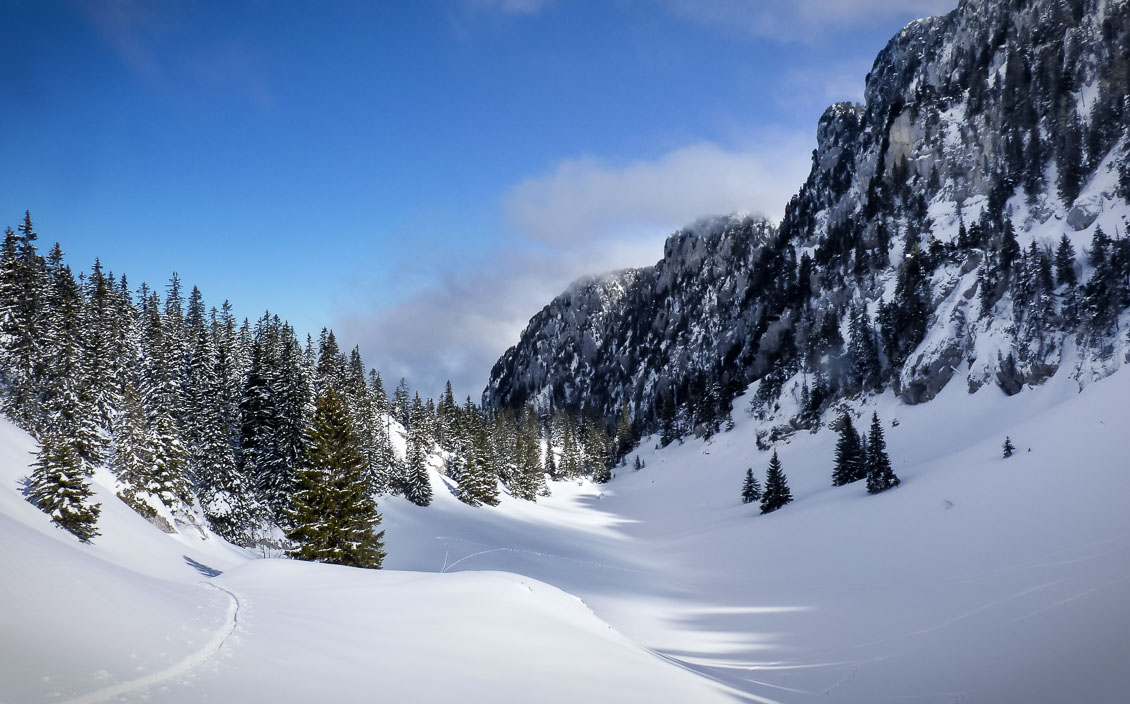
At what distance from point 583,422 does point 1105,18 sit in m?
131

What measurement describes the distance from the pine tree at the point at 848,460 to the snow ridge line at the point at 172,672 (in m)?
53.8

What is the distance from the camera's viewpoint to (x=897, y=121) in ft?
331

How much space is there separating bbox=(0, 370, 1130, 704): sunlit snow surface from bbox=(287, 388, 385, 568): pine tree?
3.96 meters

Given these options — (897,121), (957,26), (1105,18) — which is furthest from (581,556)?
(957,26)

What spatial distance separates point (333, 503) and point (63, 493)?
858 centimetres

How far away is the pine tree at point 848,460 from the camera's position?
5094 centimetres

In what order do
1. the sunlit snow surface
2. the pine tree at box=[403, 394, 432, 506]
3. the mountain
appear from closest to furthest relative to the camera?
the sunlit snow surface, the pine tree at box=[403, 394, 432, 506], the mountain

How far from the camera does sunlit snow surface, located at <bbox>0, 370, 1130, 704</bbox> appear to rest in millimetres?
6293


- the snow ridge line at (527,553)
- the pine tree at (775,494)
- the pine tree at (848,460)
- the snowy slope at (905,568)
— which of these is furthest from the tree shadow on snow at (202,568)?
the pine tree at (848,460)

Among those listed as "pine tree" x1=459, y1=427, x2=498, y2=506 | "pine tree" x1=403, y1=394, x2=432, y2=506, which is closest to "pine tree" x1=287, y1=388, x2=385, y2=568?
"pine tree" x1=403, y1=394, x2=432, y2=506

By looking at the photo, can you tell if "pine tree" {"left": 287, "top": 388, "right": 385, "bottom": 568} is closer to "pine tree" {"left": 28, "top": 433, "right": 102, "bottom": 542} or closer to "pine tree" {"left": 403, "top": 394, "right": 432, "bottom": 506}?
"pine tree" {"left": 28, "top": 433, "right": 102, "bottom": 542}

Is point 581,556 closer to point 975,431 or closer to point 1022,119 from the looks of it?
point 975,431

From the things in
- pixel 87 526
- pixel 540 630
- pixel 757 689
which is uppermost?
pixel 87 526

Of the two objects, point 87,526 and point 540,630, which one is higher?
point 87,526
